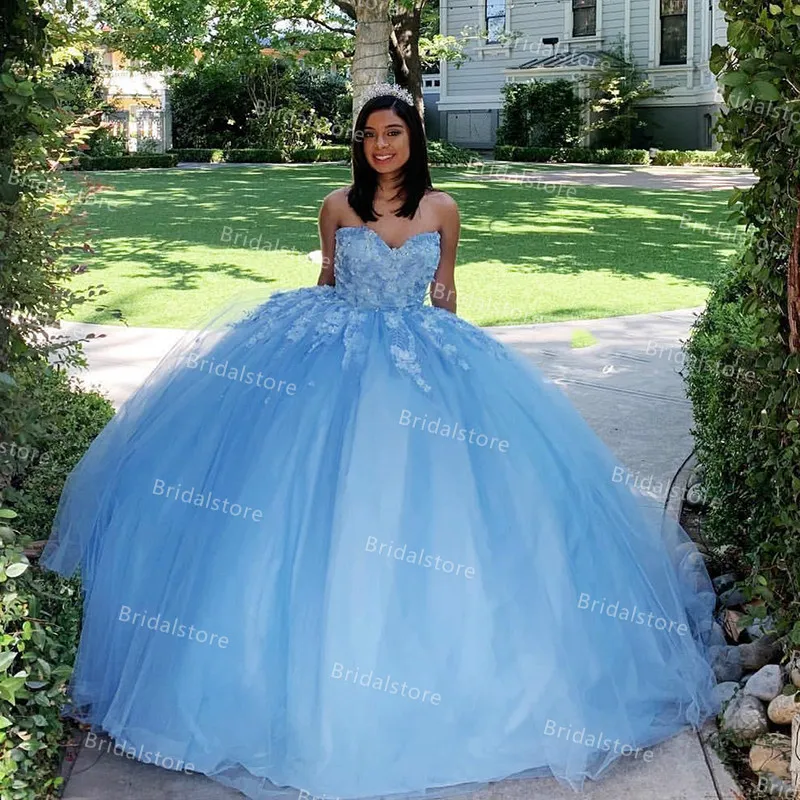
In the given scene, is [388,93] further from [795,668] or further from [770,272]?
[795,668]

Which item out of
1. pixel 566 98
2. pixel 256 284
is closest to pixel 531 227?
pixel 256 284

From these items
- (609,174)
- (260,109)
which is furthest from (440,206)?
(260,109)

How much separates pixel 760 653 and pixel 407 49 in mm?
25165

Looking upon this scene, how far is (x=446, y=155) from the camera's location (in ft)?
103

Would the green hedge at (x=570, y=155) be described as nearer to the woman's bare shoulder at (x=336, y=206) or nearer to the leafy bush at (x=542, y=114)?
the leafy bush at (x=542, y=114)

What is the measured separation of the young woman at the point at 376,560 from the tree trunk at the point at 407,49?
23.5m

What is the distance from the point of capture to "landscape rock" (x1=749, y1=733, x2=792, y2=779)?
3.01m

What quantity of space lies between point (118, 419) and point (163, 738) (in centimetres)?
147

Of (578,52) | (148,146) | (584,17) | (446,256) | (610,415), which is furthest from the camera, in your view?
(148,146)

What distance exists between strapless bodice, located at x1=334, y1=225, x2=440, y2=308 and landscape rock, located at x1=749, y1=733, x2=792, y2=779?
1.86 meters

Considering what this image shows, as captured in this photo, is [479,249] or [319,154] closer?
[479,249]

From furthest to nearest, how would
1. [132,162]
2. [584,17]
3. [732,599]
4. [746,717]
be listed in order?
[584,17] < [132,162] < [732,599] < [746,717]

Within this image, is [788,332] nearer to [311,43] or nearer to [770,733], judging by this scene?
[770,733]

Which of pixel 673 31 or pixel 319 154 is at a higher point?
pixel 673 31
